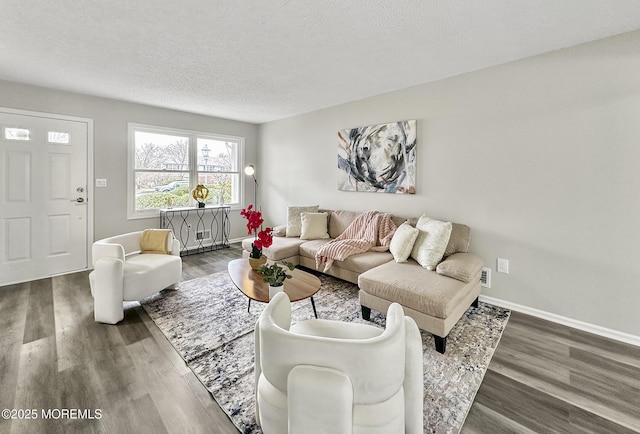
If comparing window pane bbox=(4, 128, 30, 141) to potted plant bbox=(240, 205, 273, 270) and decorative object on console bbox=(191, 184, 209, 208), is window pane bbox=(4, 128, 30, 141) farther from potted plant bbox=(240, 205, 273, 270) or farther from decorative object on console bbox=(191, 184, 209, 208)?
potted plant bbox=(240, 205, 273, 270)

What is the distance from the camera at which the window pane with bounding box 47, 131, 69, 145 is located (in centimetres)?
360

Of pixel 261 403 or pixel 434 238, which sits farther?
pixel 434 238

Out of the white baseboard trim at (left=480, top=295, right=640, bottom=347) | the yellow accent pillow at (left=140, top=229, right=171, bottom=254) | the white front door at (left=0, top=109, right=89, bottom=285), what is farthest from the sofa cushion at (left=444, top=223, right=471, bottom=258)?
the white front door at (left=0, top=109, right=89, bottom=285)

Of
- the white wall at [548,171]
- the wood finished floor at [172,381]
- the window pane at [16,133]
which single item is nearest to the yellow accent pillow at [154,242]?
the wood finished floor at [172,381]

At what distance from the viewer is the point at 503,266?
288cm

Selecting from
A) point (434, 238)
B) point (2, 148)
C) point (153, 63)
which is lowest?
point (434, 238)

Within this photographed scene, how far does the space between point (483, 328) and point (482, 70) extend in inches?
101

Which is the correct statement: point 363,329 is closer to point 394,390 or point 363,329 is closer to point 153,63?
point 394,390

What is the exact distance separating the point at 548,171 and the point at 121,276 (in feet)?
13.2

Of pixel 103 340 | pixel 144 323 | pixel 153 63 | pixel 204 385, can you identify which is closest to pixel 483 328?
pixel 204 385

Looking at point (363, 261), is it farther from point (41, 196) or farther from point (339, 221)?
point (41, 196)

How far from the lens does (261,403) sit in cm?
118

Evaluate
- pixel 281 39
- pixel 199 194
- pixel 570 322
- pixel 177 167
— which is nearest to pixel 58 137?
pixel 177 167

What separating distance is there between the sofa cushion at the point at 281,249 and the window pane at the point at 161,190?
1869mm
